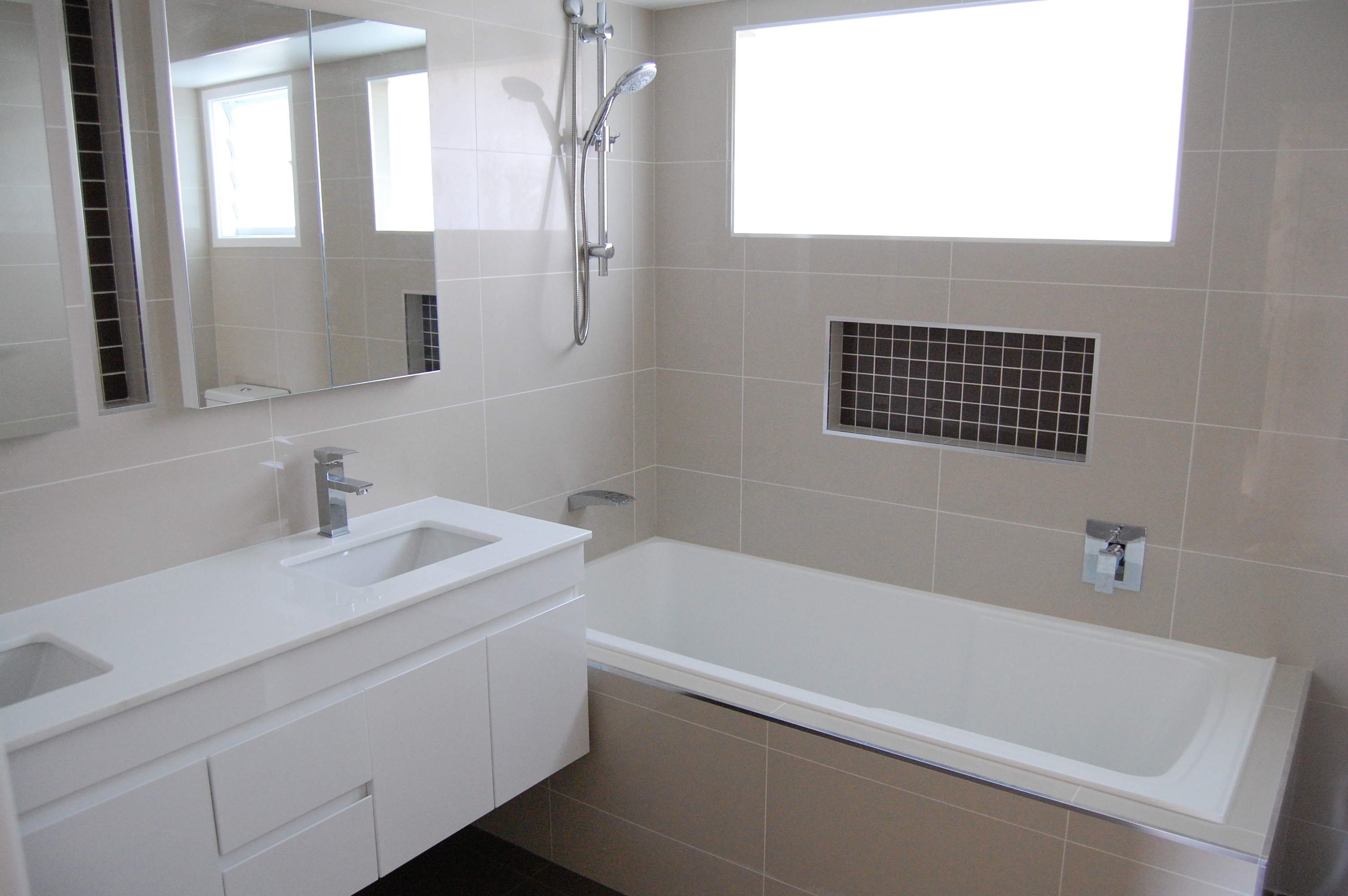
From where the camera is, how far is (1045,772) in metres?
2.03

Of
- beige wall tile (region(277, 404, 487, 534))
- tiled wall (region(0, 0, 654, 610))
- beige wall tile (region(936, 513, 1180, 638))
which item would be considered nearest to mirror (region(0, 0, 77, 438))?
tiled wall (region(0, 0, 654, 610))

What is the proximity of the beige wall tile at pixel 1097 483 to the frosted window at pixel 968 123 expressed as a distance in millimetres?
517

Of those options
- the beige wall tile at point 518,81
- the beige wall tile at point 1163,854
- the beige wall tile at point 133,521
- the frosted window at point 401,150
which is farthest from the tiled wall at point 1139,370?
the beige wall tile at point 133,521

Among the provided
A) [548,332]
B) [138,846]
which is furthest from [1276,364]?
[138,846]

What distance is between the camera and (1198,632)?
8.66ft

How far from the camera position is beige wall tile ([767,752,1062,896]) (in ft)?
6.59

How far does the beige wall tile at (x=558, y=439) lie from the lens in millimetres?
2941

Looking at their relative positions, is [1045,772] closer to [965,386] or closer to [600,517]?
[965,386]

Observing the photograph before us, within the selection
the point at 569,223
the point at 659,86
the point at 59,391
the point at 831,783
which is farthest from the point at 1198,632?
the point at 59,391

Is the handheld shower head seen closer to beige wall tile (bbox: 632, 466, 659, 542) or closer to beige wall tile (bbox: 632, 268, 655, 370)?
beige wall tile (bbox: 632, 268, 655, 370)

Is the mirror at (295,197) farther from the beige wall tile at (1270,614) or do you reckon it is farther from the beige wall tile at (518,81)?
the beige wall tile at (1270,614)

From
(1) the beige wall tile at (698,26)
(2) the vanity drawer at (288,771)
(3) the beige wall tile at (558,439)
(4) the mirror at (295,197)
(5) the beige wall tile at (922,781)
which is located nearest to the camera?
(2) the vanity drawer at (288,771)

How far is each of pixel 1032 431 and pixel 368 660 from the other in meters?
1.93

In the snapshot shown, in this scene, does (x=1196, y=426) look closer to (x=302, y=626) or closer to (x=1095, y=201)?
(x=1095, y=201)
